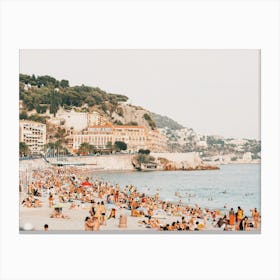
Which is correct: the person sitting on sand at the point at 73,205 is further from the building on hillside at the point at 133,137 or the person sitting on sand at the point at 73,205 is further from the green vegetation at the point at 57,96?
the green vegetation at the point at 57,96

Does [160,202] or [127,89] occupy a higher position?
[127,89]

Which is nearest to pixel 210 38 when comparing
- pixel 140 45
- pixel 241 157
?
pixel 140 45

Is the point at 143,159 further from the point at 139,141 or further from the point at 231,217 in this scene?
the point at 231,217

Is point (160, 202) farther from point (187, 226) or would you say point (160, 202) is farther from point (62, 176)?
point (62, 176)

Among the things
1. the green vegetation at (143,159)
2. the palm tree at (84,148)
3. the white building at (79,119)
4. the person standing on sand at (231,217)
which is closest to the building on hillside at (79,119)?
the white building at (79,119)

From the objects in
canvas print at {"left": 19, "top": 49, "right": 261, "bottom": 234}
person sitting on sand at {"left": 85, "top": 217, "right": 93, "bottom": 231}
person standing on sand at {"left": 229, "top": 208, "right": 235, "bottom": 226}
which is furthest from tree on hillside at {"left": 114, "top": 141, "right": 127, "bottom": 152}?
person standing on sand at {"left": 229, "top": 208, "right": 235, "bottom": 226}
